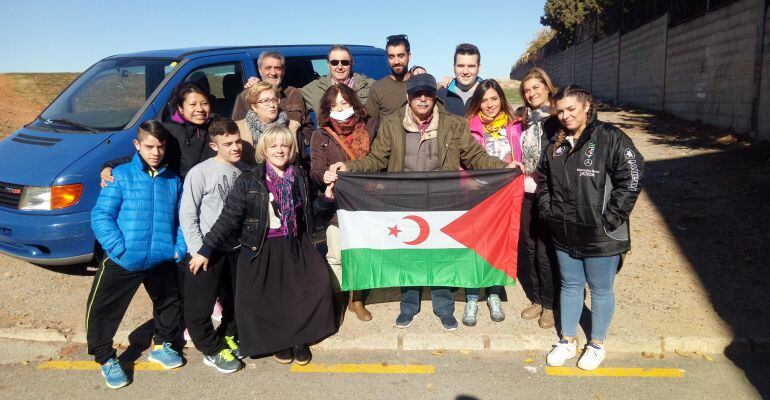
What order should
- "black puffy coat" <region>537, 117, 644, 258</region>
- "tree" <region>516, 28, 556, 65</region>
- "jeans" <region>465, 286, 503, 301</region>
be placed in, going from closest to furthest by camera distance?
"black puffy coat" <region>537, 117, 644, 258</region> < "jeans" <region>465, 286, 503, 301</region> < "tree" <region>516, 28, 556, 65</region>

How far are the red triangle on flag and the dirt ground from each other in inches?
27.9

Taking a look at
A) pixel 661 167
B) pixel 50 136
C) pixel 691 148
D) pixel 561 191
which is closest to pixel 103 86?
pixel 50 136

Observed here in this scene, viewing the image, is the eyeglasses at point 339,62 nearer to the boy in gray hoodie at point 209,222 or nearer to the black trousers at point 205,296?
the boy in gray hoodie at point 209,222

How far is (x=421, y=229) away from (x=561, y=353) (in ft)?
4.74

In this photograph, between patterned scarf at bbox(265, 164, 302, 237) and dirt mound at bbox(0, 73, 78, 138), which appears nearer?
patterned scarf at bbox(265, 164, 302, 237)

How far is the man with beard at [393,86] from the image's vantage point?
5.29 metres

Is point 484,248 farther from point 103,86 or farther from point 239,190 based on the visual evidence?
point 103,86

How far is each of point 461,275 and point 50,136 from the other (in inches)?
170

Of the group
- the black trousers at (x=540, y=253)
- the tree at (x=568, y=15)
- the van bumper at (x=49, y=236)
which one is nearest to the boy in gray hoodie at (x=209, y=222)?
the van bumper at (x=49, y=236)

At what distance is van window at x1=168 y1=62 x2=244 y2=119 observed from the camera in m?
6.21

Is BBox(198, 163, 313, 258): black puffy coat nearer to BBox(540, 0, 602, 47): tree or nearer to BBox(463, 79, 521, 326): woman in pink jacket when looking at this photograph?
BBox(463, 79, 521, 326): woman in pink jacket

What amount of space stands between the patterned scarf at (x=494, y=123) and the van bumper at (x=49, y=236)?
367 cm

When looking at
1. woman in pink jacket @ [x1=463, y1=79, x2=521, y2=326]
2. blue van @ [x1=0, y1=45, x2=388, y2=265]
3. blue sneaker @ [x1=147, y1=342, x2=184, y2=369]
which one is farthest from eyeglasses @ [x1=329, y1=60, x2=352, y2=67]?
blue sneaker @ [x1=147, y1=342, x2=184, y2=369]

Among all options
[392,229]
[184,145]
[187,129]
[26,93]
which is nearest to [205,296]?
[184,145]
